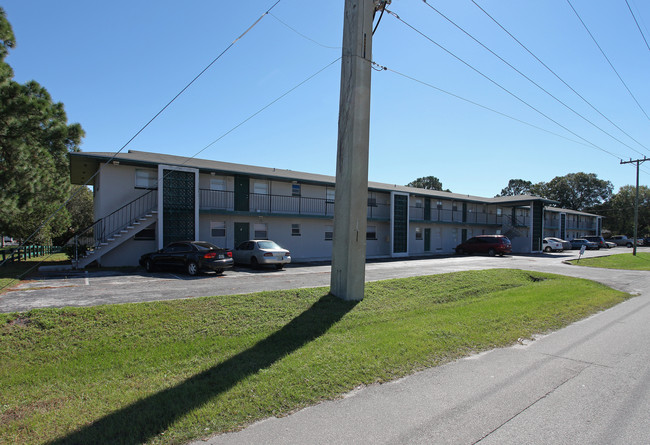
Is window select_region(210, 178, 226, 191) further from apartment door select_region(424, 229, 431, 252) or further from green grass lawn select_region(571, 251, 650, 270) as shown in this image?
green grass lawn select_region(571, 251, 650, 270)

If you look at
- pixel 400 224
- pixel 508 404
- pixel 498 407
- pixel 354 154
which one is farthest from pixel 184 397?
pixel 400 224

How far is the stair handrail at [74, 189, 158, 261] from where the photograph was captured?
54.2ft

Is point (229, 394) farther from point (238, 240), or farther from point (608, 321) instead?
point (238, 240)

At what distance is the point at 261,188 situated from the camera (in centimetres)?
2255

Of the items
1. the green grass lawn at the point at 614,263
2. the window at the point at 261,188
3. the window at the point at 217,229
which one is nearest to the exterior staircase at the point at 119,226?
the window at the point at 217,229

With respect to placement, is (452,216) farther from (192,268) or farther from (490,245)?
(192,268)

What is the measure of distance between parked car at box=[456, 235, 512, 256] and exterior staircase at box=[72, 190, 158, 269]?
84.0 ft

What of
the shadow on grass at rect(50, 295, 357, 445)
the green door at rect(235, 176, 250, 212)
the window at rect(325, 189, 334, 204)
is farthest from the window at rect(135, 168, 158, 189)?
the shadow on grass at rect(50, 295, 357, 445)

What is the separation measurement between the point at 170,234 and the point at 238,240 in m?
4.49

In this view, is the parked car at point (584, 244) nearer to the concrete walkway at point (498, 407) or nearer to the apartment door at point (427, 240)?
the apartment door at point (427, 240)

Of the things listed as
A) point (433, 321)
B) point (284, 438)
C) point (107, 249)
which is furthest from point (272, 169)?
point (284, 438)

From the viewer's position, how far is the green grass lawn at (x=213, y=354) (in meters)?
3.59

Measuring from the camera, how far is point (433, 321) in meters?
7.46

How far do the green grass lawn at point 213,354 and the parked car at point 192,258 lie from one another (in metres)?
6.02
